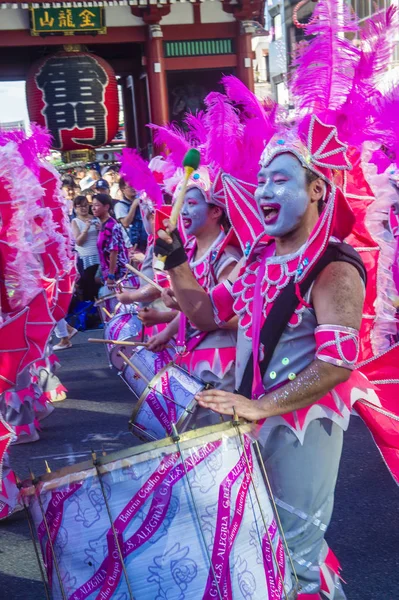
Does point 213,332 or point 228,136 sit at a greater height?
point 228,136

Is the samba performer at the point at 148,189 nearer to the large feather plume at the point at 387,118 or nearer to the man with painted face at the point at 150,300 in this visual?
the man with painted face at the point at 150,300

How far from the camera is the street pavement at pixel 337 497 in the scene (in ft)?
11.7


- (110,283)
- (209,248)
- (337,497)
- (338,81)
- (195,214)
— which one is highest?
(338,81)

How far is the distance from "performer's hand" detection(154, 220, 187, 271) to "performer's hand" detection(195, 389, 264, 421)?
574 mm

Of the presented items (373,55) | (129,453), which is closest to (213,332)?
(373,55)

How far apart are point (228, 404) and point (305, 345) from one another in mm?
336

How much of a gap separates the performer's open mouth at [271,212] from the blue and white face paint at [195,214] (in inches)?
51.5

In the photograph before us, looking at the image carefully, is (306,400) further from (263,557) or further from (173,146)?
(173,146)

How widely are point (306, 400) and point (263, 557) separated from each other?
0.44 metres

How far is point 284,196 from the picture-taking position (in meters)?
2.51

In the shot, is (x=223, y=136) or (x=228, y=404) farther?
(x=223, y=136)

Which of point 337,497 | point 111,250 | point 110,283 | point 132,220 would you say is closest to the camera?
point 337,497

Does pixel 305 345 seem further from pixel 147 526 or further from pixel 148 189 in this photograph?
pixel 148 189

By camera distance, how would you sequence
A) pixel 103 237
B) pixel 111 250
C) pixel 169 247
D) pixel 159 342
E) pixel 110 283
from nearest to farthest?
pixel 169 247, pixel 159 342, pixel 110 283, pixel 111 250, pixel 103 237
